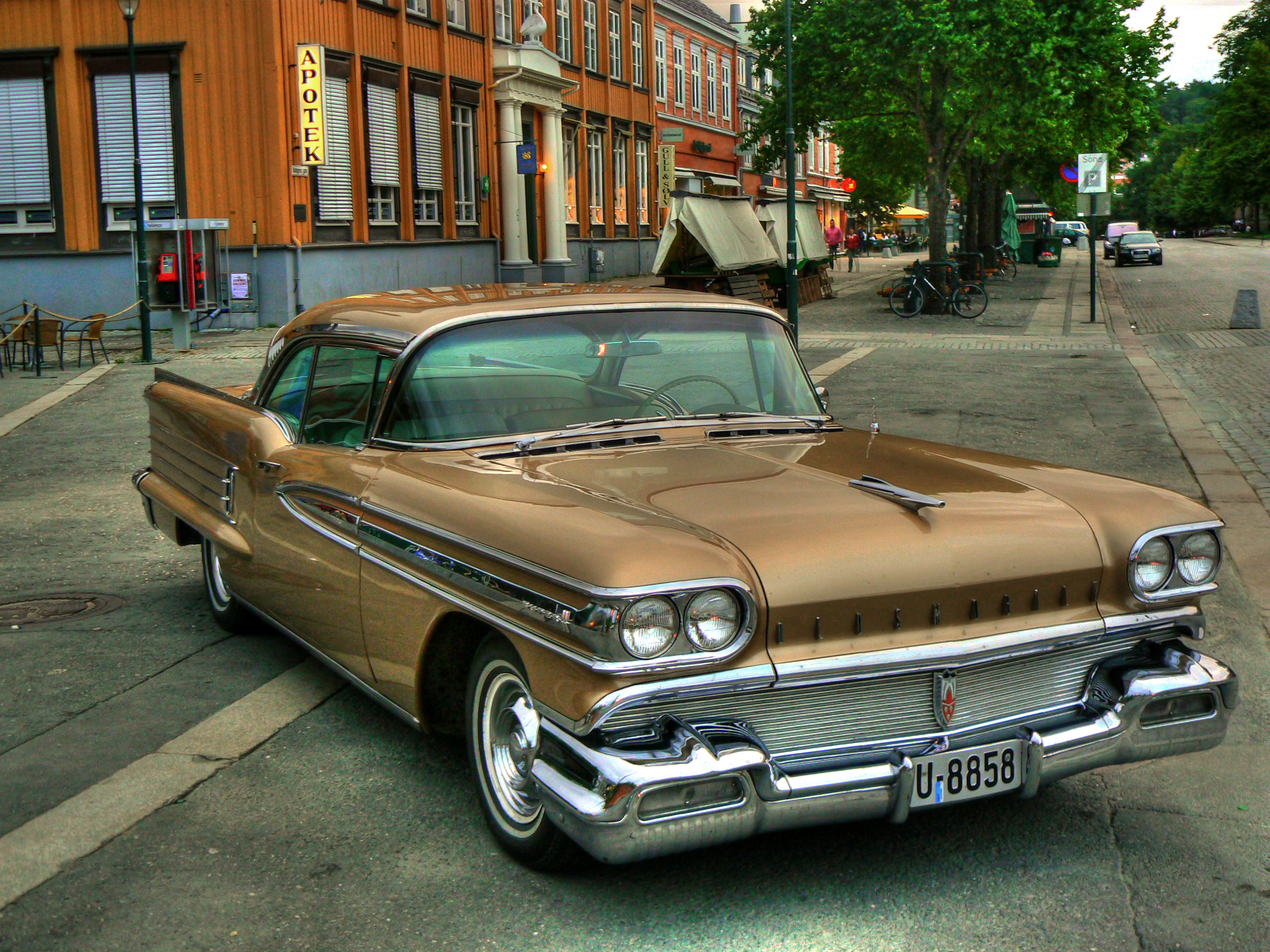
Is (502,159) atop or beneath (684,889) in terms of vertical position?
atop

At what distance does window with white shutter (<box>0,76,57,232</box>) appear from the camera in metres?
25.6

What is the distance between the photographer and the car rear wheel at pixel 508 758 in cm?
342

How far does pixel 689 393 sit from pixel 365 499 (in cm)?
113

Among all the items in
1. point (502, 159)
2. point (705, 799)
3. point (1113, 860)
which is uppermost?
point (502, 159)

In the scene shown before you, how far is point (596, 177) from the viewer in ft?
132

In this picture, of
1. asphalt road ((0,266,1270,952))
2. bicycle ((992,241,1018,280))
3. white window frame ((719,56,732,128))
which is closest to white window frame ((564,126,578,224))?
bicycle ((992,241,1018,280))

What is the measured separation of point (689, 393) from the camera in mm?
4602

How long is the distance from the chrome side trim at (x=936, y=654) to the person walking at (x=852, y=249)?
50991mm

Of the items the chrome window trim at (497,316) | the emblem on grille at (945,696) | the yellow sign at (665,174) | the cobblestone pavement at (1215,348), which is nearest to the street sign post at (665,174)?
the yellow sign at (665,174)

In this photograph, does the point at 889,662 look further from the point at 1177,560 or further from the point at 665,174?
the point at 665,174

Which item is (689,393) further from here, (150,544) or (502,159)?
(502,159)

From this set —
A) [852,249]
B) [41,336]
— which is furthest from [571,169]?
[852,249]

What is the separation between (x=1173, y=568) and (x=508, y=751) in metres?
1.77

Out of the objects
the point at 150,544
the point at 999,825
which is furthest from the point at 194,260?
the point at 999,825
